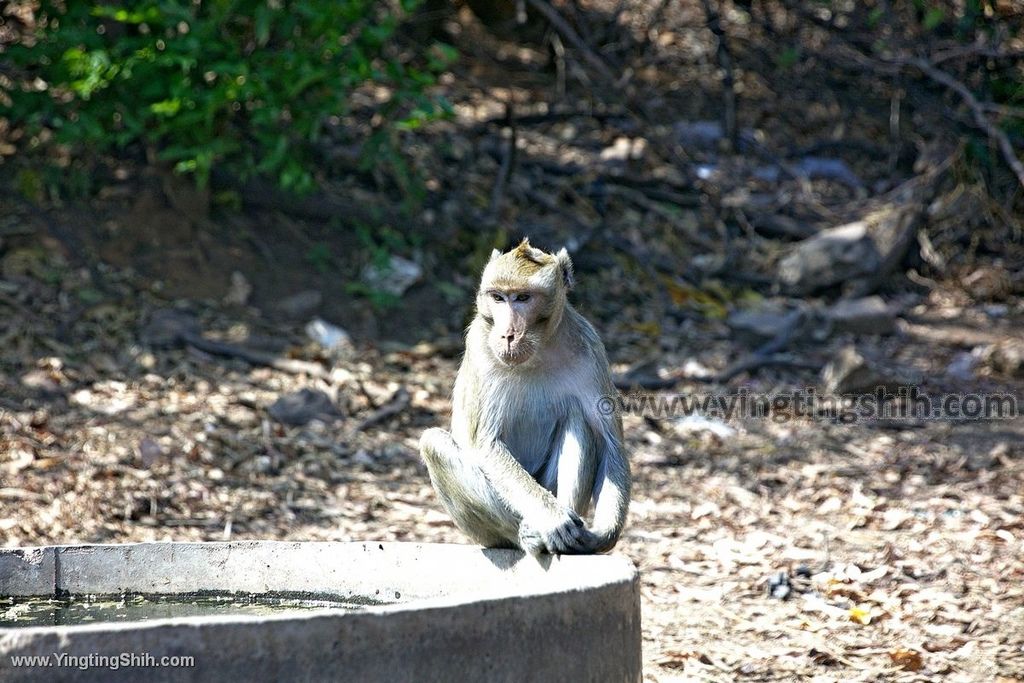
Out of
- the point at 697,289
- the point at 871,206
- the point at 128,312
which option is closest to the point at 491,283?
the point at 128,312

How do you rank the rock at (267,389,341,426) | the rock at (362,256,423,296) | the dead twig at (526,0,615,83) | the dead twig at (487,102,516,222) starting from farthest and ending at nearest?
1. the dead twig at (526,0,615,83)
2. the dead twig at (487,102,516,222)
3. the rock at (362,256,423,296)
4. the rock at (267,389,341,426)

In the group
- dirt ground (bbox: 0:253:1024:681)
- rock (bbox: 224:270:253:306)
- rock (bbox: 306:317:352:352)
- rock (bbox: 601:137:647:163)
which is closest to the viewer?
dirt ground (bbox: 0:253:1024:681)

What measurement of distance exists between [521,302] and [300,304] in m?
4.89

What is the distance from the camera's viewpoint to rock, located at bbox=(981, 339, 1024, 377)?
30.7 ft

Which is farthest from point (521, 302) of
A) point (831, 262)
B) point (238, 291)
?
point (831, 262)

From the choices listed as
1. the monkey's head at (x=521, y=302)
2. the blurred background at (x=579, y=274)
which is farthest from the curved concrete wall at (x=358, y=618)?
the blurred background at (x=579, y=274)

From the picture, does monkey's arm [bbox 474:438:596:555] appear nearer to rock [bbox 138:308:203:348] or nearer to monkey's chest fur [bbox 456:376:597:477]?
monkey's chest fur [bbox 456:376:597:477]

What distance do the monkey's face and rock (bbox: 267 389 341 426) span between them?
3297 mm

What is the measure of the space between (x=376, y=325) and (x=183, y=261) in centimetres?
146

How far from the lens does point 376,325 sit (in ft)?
31.1

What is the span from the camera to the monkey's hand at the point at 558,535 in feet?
14.0

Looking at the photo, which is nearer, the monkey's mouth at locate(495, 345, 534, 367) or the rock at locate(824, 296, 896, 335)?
the monkey's mouth at locate(495, 345, 534, 367)

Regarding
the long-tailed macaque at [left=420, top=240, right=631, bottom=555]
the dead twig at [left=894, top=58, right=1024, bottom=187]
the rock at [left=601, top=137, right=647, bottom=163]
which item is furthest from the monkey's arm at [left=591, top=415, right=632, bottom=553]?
the rock at [left=601, top=137, right=647, bottom=163]

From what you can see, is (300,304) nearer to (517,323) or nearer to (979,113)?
(517,323)
